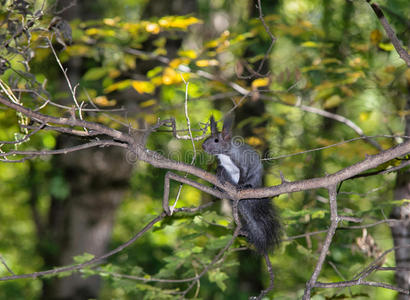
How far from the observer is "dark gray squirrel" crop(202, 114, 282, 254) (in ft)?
12.0

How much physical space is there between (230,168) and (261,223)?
838 millimetres

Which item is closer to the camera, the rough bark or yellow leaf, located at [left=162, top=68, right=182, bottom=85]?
the rough bark

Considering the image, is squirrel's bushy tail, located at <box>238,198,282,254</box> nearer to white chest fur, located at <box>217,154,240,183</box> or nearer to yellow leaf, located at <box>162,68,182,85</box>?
white chest fur, located at <box>217,154,240,183</box>

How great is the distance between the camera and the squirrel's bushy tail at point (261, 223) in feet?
11.7

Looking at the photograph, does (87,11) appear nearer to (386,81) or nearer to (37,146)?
(37,146)

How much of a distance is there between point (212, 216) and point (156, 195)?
5645mm

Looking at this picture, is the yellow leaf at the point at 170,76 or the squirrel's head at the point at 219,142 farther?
the yellow leaf at the point at 170,76

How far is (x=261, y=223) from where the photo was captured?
3.72 meters

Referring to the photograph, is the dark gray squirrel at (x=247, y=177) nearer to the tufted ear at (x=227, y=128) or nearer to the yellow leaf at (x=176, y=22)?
the tufted ear at (x=227, y=128)

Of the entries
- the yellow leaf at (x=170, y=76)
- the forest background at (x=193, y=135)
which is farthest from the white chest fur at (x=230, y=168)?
the yellow leaf at (x=170, y=76)

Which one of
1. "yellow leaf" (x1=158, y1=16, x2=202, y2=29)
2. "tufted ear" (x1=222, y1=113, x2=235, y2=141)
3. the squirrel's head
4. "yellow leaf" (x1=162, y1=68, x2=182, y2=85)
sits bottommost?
the squirrel's head

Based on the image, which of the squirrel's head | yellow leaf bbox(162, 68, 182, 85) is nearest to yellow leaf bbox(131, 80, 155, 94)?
yellow leaf bbox(162, 68, 182, 85)

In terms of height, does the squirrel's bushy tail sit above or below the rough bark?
above

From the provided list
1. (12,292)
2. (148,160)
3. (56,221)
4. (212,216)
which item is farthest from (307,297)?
(56,221)
